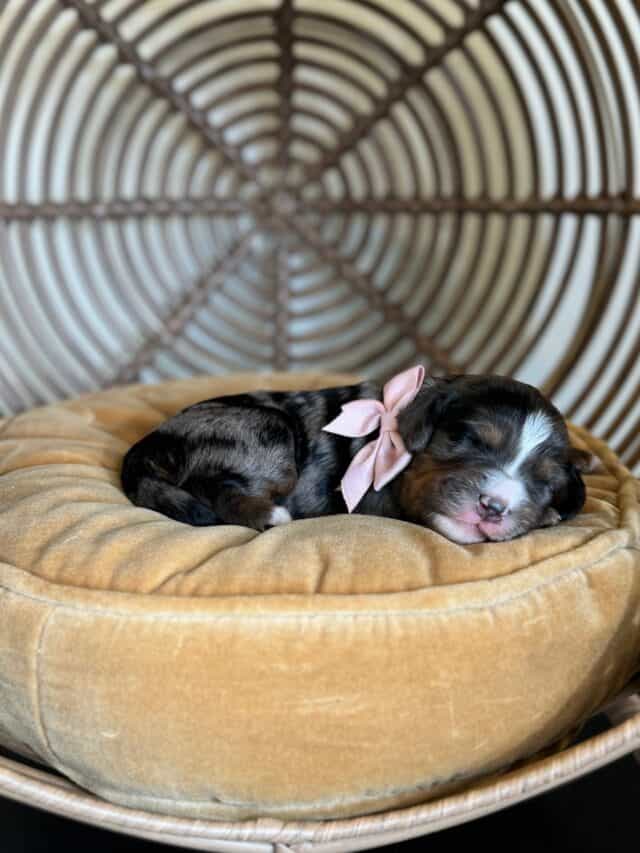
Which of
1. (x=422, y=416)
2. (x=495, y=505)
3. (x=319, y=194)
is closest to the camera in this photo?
(x=495, y=505)

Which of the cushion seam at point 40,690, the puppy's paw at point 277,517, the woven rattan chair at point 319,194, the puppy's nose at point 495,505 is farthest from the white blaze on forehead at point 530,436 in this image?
→ the woven rattan chair at point 319,194

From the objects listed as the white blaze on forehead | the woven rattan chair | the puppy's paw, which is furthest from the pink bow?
the woven rattan chair

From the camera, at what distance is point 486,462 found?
203cm

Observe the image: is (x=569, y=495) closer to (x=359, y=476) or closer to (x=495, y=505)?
(x=495, y=505)

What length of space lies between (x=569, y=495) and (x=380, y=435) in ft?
1.45

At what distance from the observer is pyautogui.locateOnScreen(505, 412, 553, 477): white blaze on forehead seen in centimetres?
203

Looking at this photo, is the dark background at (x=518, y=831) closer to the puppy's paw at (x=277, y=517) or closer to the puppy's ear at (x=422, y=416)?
the puppy's paw at (x=277, y=517)

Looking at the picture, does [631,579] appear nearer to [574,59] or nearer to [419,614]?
[419,614]

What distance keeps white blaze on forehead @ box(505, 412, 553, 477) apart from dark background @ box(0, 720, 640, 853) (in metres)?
0.82

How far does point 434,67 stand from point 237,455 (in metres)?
2.10

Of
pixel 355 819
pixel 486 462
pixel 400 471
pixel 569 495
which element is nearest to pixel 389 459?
pixel 400 471

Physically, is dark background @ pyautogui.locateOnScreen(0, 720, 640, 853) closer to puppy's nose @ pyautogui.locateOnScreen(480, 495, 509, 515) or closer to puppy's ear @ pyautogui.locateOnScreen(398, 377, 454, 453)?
→ puppy's nose @ pyautogui.locateOnScreen(480, 495, 509, 515)

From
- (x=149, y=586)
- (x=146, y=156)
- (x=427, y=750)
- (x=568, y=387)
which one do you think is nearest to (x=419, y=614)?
(x=427, y=750)

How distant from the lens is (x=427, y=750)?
163 centimetres
